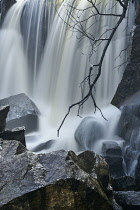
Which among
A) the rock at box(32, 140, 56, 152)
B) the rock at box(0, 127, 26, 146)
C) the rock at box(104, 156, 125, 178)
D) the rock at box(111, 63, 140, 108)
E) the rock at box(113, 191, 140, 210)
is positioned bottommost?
the rock at box(32, 140, 56, 152)

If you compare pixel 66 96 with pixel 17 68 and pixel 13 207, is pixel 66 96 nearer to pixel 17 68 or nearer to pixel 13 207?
pixel 17 68

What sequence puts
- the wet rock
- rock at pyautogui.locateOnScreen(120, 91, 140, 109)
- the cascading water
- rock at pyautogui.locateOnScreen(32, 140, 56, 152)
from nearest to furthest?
1. rock at pyautogui.locateOnScreen(120, 91, 140, 109)
2. rock at pyautogui.locateOnScreen(32, 140, 56, 152)
3. the cascading water
4. the wet rock

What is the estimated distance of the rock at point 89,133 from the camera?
7609 millimetres

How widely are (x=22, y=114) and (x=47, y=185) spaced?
7.44 m

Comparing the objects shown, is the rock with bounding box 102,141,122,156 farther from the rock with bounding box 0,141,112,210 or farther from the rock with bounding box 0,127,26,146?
the rock with bounding box 0,141,112,210

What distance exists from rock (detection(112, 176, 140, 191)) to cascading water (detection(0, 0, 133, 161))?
11.8ft

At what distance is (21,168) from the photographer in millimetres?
3176

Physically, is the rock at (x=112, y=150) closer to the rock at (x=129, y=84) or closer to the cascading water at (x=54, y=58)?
the cascading water at (x=54, y=58)

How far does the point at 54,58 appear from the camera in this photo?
12492mm

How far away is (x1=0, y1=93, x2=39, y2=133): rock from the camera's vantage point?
9.84 m

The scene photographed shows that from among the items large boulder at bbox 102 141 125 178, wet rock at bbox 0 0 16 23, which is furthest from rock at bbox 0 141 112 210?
wet rock at bbox 0 0 16 23

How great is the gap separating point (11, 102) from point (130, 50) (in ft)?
15.8

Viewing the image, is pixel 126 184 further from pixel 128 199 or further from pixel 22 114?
pixel 22 114

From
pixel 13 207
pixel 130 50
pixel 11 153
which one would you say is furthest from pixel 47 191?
pixel 130 50
